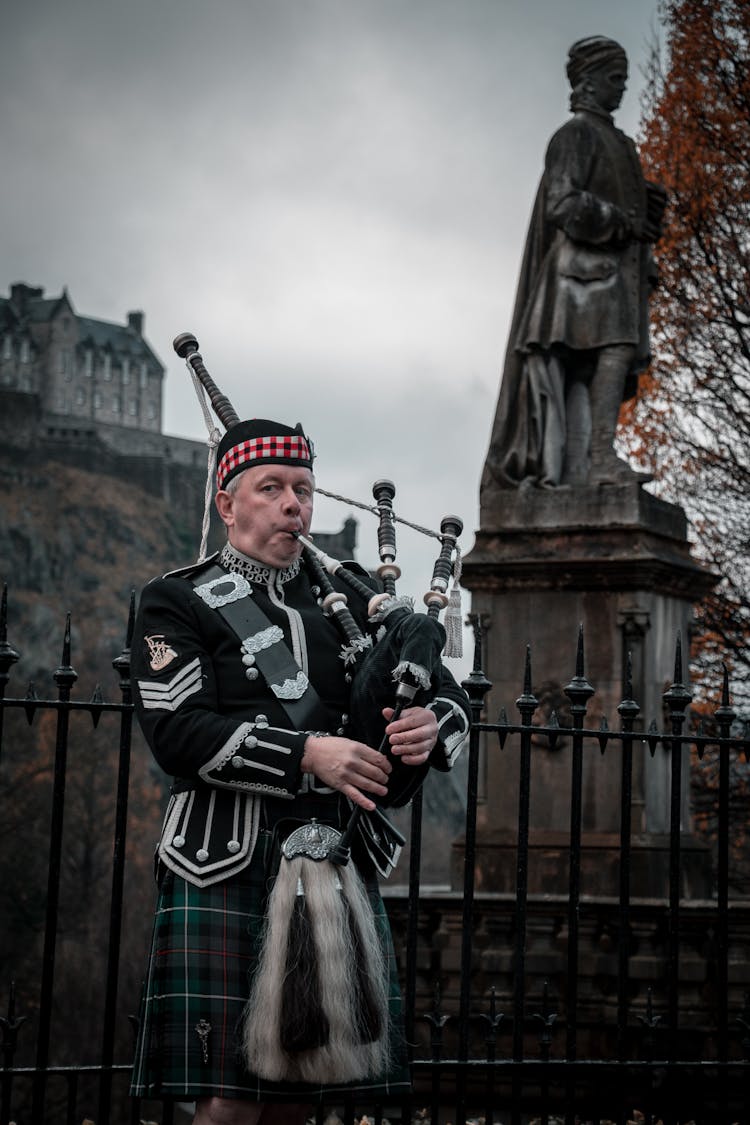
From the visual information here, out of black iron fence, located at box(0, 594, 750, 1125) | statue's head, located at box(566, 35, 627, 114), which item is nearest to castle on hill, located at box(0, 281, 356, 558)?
black iron fence, located at box(0, 594, 750, 1125)

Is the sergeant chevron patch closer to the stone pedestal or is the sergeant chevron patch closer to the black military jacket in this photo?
the black military jacket

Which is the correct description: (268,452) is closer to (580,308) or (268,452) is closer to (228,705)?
(228,705)

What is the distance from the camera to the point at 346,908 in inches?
141

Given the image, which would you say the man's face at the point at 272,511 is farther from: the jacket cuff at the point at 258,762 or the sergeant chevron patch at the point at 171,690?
the jacket cuff at the point at 258,762

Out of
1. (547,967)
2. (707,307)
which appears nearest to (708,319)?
(707,307)

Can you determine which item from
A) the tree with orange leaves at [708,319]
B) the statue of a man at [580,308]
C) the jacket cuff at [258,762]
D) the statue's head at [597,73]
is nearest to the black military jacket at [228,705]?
the jacket cuff at [258,762]

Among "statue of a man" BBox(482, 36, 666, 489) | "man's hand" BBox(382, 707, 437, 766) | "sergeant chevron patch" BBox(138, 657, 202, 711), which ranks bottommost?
"man's hand" BBox(382, 707, 437, 766)

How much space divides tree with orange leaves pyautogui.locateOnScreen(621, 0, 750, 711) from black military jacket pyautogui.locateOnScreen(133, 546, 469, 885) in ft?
42.0

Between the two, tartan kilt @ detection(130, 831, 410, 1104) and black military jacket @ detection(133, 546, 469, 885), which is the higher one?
black military jacket @ detection(133, 546, 469, 885)

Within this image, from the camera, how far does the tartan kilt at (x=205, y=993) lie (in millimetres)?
3568

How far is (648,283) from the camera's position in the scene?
10539 mm

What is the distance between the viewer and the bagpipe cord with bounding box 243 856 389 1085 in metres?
3.45

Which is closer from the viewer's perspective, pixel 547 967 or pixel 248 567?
pixel 248 567

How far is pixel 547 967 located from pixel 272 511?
18.1 feet
